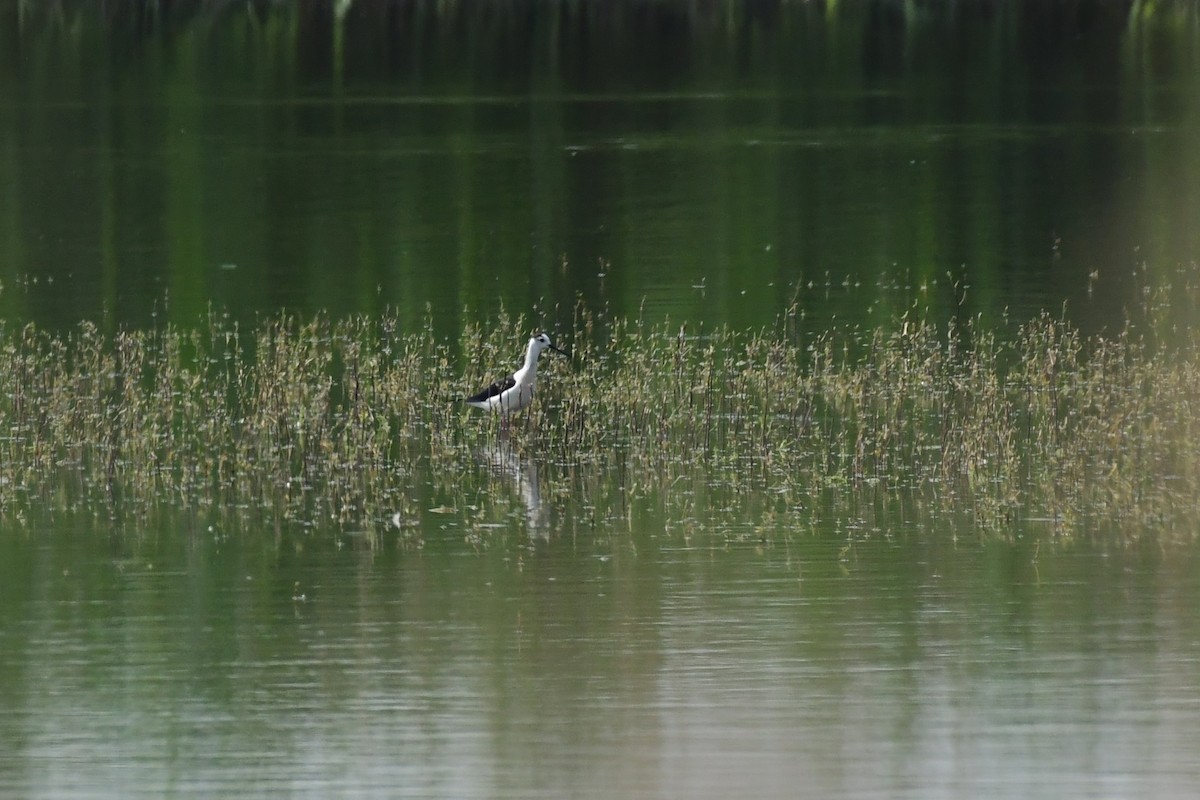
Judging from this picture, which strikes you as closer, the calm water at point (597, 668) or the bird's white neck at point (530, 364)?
the calm water at point (597, 668)

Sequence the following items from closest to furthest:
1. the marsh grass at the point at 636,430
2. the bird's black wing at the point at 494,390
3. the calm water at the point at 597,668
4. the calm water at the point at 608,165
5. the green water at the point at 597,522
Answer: the calm water at the point at 597,668 → the green water at the point at 597,522 → the marsh grass at the point at 636,430 → the bird's black wing at the point at 494,390 → the calm water at the point at 608,165

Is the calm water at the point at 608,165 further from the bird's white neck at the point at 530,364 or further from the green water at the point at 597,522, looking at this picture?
the bird's white neck at the point at 530,364

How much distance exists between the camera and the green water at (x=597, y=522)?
10.8 metres

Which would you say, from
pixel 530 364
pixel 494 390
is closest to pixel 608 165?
pixel 530 364

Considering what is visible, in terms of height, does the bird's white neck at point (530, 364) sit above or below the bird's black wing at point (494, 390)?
above

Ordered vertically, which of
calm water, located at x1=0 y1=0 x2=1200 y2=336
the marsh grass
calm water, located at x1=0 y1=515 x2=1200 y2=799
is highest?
calm water, located at x1=0 y1=0 x2=1200 y2=336

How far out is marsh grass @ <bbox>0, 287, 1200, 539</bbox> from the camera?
15.5 meters

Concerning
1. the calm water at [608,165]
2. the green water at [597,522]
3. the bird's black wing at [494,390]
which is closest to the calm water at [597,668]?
the green water at [597,522]

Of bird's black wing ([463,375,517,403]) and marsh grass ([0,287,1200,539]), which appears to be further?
bird's black wing ([463,375,517,403])

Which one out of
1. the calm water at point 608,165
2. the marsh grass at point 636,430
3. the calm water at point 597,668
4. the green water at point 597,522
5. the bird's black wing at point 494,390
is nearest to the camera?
the calm water at point 597,668

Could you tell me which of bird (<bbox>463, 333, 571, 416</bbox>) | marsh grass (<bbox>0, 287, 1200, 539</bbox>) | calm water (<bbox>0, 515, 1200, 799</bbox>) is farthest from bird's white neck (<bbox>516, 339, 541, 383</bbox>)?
calm water (<bbox>0, 515, 1200, 799</bbox>)

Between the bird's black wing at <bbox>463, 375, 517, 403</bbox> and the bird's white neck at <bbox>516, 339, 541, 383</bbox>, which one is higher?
the bird's white neck at <bbox>516, 339, 541, 383</bbox>

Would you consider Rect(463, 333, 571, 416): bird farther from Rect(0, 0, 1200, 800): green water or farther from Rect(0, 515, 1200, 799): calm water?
Rect(0, 515, 1200, 799): calm water

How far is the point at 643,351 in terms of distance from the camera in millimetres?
19375
